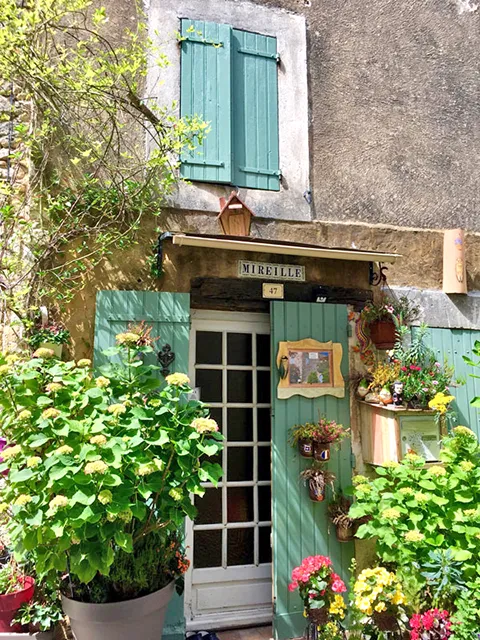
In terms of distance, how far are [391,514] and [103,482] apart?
1.59 meters

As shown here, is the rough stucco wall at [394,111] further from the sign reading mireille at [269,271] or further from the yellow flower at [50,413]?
the yellow flower at [50,413]

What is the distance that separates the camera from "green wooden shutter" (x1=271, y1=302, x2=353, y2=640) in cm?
359

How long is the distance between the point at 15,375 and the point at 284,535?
2.29m

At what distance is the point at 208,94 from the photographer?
409 cm

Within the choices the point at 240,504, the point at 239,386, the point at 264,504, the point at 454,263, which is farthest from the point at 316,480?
the point at 454,263

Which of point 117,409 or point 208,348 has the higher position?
point 208,348

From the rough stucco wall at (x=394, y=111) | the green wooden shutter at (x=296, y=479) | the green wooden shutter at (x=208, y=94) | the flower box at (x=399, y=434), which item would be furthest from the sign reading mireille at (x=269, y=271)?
the flower box at (x=399, y=434)

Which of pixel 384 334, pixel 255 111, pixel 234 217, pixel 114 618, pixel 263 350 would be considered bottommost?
pixel 114 618

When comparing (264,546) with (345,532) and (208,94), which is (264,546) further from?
(208,94)

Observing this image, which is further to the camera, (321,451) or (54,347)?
(321,451)

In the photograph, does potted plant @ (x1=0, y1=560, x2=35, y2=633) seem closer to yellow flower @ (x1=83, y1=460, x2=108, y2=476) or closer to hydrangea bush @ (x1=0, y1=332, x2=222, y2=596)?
hydrangea bush @ (x1=0, y1=332, x2=222, y2=596)

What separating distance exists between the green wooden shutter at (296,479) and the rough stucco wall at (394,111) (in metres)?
1.00

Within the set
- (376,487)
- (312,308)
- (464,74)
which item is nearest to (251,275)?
(312,308)

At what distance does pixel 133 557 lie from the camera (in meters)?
2.52
